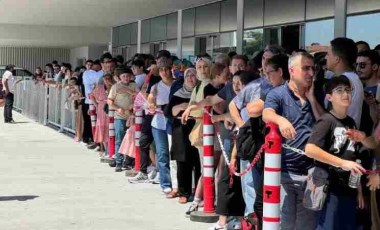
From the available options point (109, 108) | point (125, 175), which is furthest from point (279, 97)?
point (109, 108)

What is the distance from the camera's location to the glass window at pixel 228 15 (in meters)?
20.5

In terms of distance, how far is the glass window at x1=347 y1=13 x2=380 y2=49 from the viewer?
13211 mm

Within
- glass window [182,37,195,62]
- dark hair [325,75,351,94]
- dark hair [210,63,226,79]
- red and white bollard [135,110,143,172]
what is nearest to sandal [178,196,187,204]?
dark hair [210,63,226,79]

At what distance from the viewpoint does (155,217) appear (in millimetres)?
7918

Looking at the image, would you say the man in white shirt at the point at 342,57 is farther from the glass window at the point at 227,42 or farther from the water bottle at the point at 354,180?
the glass window at the point at 227,42

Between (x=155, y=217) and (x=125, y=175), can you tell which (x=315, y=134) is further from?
(x=125, y=175)

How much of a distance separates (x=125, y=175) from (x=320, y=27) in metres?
6.52

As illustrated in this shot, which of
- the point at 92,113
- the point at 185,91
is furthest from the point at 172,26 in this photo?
the point at 185,91

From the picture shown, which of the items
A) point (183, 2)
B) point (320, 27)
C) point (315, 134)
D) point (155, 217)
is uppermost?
point (183, 2)

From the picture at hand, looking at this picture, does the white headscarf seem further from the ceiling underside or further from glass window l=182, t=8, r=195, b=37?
glass window l=182, t=8, r=195, b=37

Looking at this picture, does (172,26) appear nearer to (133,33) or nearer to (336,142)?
(133,33)

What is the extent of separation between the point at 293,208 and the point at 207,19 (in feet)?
58.0

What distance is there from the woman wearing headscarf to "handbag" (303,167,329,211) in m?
3.65

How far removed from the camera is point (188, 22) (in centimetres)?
2422
